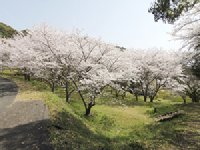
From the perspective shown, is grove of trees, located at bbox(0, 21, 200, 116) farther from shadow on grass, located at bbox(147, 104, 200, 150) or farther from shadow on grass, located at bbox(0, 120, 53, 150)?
shadow on grass, located at bbox(0, 120, 53, 150)

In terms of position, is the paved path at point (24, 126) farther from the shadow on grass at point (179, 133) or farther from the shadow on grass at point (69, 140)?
the shadow on grass at point (179, 133)

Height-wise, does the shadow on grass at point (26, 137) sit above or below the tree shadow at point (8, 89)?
below

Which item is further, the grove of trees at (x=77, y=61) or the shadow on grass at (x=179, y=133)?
the grove of trees at (x=77, y=61)

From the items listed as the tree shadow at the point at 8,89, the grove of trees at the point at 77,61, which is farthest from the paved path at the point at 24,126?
the tree shadow at the point at 8,89

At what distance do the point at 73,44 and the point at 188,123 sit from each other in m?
12.7

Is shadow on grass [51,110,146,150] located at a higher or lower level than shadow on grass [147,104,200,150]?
higher

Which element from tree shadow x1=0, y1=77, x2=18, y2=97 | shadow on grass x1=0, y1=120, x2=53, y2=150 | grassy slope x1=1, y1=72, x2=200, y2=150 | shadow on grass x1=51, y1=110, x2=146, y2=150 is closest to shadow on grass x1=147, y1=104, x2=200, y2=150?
grassy slope x1=1, y1=72, x2=200, y2=150

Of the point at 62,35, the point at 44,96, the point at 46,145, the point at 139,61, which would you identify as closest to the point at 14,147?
the point at 46,145

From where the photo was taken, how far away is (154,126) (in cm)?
2391

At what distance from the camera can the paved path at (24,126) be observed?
12.4m

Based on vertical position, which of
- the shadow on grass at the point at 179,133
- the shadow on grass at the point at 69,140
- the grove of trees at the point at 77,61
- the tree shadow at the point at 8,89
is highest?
the grove of trees at the point at 77,61

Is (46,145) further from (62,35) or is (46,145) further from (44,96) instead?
(62,35)

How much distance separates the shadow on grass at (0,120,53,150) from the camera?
480 inches

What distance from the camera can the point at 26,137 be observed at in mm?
13516
